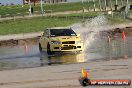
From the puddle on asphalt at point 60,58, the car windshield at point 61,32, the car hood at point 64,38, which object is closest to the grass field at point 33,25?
the car windshield at point 61,32

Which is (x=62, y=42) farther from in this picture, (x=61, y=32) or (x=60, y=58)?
(x=60, y=58)

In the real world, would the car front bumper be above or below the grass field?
above

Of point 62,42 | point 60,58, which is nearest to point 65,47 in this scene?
point 62,42

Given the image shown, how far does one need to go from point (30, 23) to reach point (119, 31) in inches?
541

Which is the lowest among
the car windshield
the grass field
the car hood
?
the grass field

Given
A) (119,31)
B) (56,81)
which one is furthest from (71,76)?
(119,31)

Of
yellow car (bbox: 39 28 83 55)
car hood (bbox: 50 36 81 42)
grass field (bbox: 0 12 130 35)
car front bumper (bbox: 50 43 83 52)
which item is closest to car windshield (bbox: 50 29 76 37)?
yellow car (bbox: 39 28 83 55)

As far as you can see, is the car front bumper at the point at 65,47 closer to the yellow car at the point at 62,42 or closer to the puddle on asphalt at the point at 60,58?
the yellow car at the point at 62,42

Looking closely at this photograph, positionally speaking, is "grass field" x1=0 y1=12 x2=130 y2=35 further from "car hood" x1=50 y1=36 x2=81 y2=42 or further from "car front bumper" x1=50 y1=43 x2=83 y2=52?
"car front bumper" x1=50 y1=43 x2=83 y2=52

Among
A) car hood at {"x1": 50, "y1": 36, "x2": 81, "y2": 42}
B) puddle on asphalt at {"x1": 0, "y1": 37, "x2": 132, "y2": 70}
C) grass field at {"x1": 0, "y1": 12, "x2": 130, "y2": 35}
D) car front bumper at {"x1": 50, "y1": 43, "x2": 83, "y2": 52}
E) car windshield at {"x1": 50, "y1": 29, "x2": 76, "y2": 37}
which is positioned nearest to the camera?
puddle on asphalt at {"x1": 0, "y1": 37, "x2": 132, "y2": 70}

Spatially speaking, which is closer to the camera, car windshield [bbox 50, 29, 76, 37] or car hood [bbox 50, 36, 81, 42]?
car hood [bbox 50, 36, 81, 42]

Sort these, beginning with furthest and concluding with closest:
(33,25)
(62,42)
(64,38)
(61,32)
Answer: (33,25)
(61,32)
(64,38)
(62,42)

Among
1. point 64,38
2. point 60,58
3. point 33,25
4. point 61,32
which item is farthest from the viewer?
point 33,25

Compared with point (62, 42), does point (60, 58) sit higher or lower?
lower
